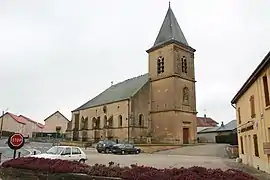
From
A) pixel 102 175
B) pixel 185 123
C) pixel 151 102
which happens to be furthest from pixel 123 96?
pixel 102 175

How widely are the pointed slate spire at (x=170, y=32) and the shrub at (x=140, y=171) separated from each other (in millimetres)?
37166

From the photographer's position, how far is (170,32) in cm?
4834

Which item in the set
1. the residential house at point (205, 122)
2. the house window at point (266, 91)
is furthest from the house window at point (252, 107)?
the residential house at point (205, 122)

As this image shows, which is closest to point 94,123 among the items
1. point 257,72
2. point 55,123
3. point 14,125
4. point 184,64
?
point 184,64

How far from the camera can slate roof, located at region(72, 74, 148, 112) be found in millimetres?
49375

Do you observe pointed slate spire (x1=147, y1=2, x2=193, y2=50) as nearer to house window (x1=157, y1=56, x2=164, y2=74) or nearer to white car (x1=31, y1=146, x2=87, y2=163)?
house window (x1=157, y1=56, x2=164, y2=74)

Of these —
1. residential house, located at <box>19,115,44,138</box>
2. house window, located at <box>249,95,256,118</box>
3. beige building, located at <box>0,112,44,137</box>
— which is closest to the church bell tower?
house window, located at <box>249,95,256,118</box>

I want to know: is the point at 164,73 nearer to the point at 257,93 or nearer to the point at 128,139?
the point at 128,139

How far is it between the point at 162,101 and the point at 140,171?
122 ft

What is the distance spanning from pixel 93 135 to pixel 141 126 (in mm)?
12265

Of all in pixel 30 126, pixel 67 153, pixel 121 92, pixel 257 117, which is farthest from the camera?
pixel 30 126

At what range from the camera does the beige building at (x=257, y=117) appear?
1484 centimetres

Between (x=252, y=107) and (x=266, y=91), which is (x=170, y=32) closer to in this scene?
(x=252, y=107)

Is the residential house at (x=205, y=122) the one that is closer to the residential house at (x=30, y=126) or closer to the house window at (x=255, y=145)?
the residential house at (x=30, y=126)
